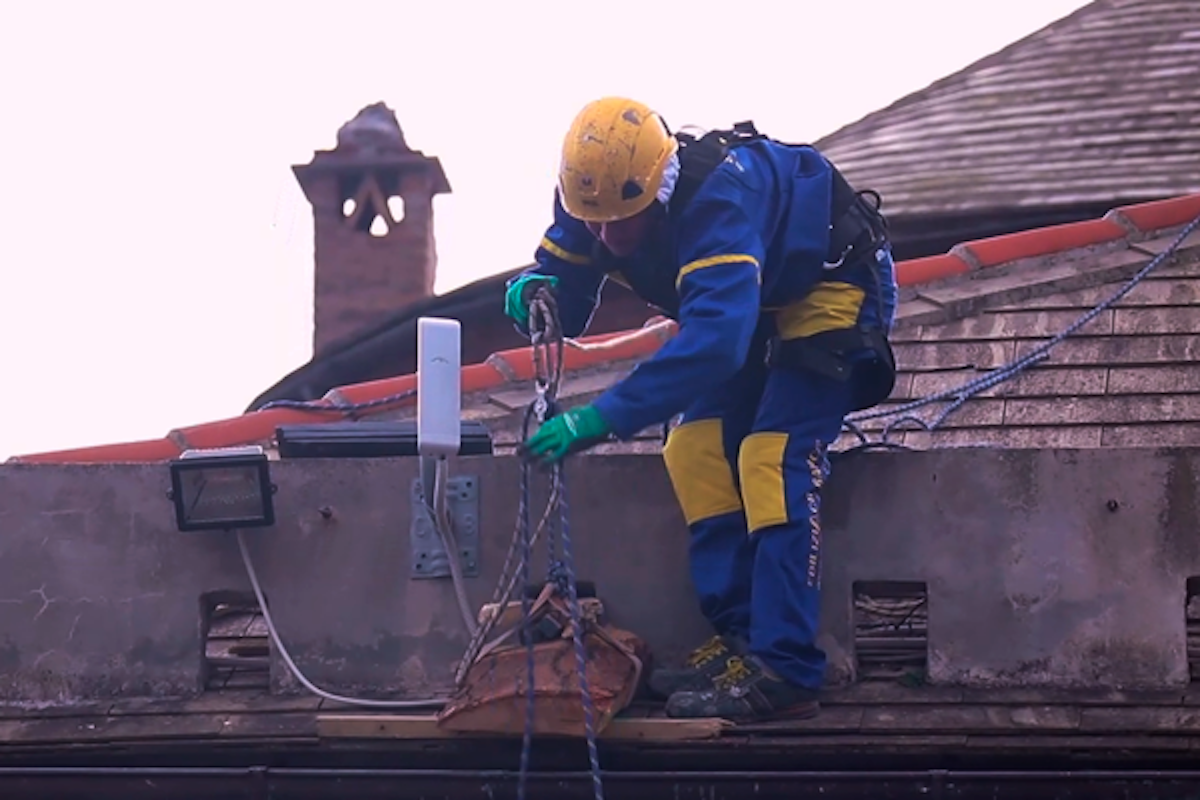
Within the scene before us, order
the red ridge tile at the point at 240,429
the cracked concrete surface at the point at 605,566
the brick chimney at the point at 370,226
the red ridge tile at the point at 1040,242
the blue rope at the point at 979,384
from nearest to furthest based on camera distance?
the cracked concrete surface at the point at 605,566
the blue rope at the point at 979,384
the red ridge tile at the point at 240,429
the red ridge tile at the point at 1040,242
the brick chimney at the point at 370,226

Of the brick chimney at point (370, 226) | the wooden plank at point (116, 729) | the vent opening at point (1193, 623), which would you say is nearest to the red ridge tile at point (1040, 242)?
the vent opening at point (1193, 623)

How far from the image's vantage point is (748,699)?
5.53 meters

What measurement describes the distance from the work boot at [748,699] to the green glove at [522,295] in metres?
1.17

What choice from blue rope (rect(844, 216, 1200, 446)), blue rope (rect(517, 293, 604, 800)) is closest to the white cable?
blue rope (rect(517, 293, 604, 800))

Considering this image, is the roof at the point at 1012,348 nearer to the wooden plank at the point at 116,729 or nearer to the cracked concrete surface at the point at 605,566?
the cracked concrete surface at the point at 605,566

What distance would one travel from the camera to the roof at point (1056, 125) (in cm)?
1237

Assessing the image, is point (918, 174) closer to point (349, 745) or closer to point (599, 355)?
point (599, 355)

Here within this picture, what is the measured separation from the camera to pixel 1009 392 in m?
8.23

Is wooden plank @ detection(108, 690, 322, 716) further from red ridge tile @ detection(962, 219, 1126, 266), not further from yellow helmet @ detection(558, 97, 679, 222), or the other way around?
red ridge tile @ detection(962, 219, 1126, 266)

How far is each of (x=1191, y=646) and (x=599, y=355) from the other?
12.6 feet

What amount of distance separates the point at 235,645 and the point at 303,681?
80 centimetres

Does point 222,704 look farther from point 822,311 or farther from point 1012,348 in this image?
point 1012,348

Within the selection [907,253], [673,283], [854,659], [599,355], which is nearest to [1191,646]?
[854,659]

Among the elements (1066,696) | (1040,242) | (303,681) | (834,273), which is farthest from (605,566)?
(1040,242)
